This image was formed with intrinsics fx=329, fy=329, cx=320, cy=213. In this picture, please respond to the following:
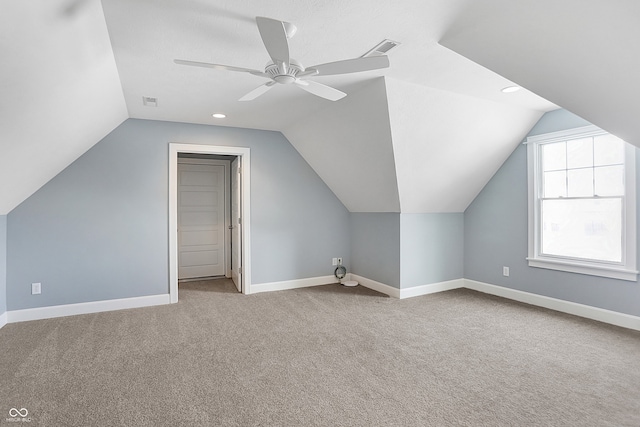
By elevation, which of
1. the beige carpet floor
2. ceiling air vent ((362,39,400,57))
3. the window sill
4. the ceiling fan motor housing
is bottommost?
the beige carpet floor

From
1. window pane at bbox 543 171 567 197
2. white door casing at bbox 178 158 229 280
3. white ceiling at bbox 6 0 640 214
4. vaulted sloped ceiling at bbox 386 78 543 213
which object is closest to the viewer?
white ceiling at bbox 6 0 640 214

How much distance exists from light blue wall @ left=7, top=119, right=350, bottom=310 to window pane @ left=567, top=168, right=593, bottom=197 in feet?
11.2

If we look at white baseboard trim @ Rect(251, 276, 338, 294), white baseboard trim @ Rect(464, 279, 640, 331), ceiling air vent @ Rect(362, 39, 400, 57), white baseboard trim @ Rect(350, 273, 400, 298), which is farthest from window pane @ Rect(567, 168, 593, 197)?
white baseboard trim @ Rect(251, 276, 338, 294)

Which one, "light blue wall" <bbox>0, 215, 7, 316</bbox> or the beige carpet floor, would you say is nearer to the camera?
the beige carpet floor

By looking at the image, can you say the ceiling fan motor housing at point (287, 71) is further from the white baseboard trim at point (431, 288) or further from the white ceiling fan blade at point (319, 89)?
the white baseboard trim at point (431, 288)

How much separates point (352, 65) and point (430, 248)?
341 cm

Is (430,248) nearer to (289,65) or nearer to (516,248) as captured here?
(516,248)

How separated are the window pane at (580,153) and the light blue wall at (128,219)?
3415 mm

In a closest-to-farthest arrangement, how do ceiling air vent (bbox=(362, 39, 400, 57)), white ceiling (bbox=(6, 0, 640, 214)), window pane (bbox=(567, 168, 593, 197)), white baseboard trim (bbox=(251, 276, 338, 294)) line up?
white ceiling (bbox=(6, 0, 640, 214))
ceiling air vent (bbox=(362, 39, 400, 57))
window pane (bbox=(567, 168, 593, 197))
white baseboard trim (bbox=(251, 276, 338, 294))

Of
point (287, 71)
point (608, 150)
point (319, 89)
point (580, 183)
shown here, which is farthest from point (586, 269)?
point (287, 71)

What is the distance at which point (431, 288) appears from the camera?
4.78 metres

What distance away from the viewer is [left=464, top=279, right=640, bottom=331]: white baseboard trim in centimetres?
336

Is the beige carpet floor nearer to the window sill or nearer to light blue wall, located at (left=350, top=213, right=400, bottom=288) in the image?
the window sill

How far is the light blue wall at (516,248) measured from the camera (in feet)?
11.6
